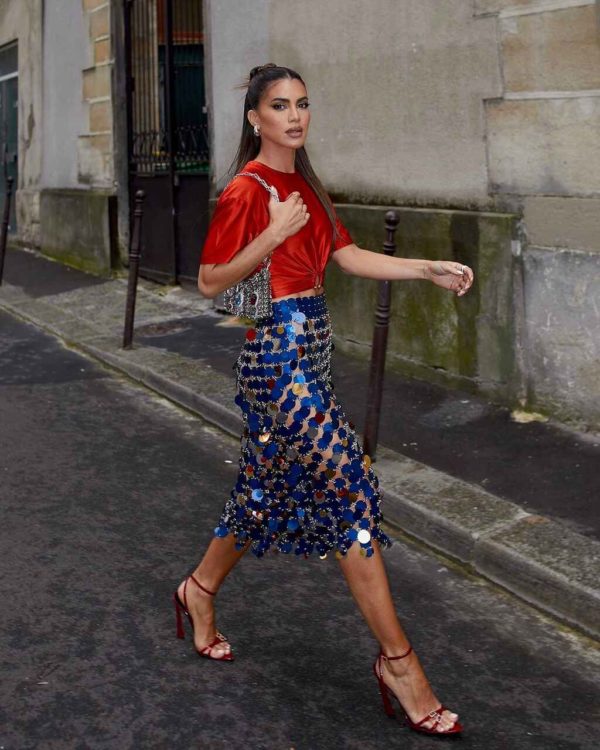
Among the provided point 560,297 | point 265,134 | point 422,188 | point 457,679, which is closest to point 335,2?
point 422,188

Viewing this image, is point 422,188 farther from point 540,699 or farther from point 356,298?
point 540,699

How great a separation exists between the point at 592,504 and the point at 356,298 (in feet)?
10.7

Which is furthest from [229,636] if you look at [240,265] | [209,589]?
[240,265]

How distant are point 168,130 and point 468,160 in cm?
497

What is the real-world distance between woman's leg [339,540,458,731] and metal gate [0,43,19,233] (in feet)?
46.3

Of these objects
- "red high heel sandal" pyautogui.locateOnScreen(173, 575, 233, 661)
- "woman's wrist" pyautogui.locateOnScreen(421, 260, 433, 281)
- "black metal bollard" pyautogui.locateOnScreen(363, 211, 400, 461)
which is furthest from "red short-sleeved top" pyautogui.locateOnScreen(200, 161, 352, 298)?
"black metal bollard" pyautogui.locateOnScreen(363, 211, 400, 461)

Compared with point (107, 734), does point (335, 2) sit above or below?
above

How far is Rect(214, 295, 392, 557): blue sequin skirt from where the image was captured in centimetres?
337

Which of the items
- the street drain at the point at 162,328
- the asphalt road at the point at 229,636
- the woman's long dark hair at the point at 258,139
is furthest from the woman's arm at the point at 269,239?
the street drain at the point at 162,328

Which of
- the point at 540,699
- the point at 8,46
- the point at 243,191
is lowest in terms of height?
the point at 540,699

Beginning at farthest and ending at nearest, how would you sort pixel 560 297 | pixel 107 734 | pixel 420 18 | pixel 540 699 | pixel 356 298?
pixel 356 298, pixel 420 18, pixel 560 297, pixel 540 699, pixel 107 734

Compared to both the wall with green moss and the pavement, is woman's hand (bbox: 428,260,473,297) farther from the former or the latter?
the wall with green moss

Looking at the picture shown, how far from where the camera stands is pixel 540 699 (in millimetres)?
3592

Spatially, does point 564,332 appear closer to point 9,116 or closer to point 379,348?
point 379,348
